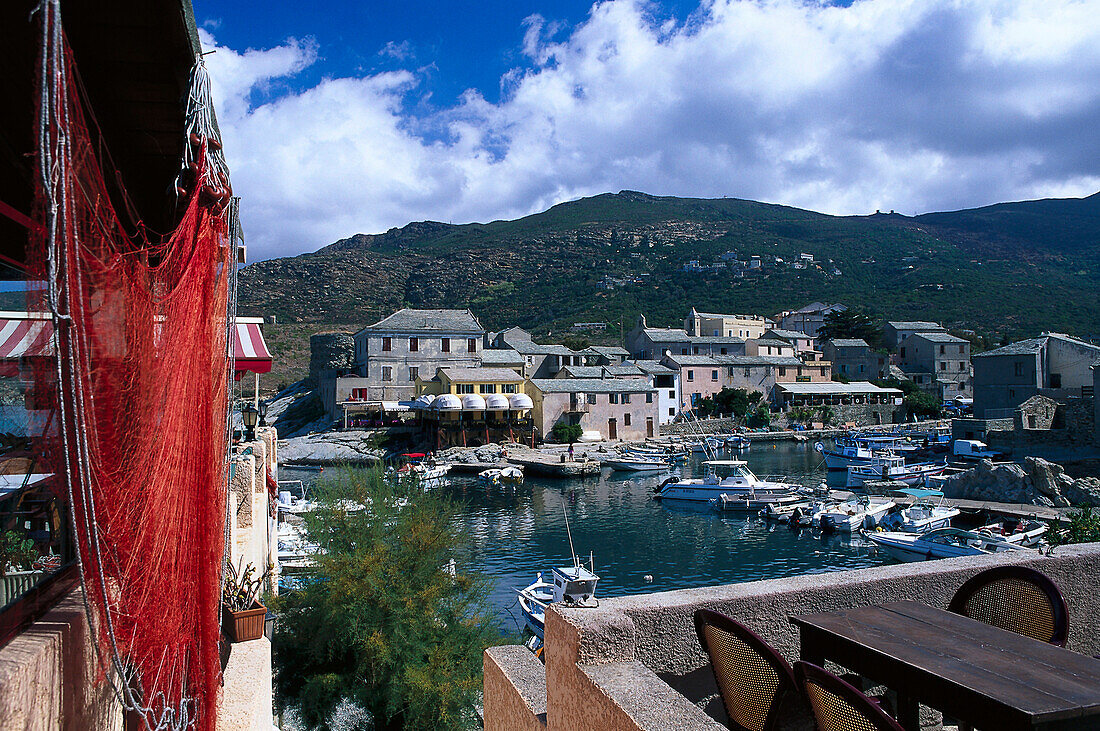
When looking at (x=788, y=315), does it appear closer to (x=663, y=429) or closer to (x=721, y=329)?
(x=721, y=329)

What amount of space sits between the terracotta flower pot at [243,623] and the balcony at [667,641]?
2695mm

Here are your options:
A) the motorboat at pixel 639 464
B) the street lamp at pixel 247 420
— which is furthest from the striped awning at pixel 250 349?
the motorboat at pixel 639 464

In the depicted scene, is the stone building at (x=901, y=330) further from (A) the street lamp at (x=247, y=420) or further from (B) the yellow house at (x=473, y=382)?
(A) the street lamp at (x=247, y=420)

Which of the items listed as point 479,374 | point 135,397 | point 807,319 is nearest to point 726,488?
point 479,374

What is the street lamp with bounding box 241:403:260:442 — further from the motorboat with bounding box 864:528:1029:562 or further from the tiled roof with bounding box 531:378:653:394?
the tiled roof with bounding box 531:378:653:394

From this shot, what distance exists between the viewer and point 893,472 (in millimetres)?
39031

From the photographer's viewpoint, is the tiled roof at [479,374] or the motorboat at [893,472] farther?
the tiled roof at [479,374]

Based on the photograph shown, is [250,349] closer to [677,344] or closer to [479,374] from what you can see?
[479,374]

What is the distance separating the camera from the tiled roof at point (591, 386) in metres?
53.8

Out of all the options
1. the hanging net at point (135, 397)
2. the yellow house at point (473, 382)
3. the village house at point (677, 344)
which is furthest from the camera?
the village house at point (677, 344)

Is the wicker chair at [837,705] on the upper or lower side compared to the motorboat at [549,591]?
upper

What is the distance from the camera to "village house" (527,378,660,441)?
176 ft

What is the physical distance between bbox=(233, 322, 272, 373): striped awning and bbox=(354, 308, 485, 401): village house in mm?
46039

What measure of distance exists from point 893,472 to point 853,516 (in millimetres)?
12093
